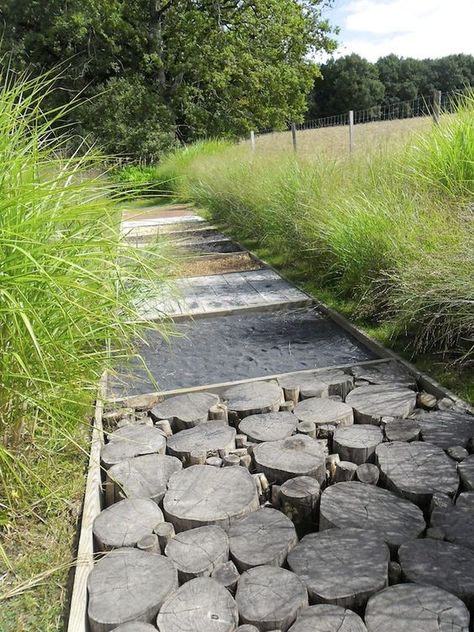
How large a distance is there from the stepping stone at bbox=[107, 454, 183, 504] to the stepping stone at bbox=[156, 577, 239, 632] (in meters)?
0.53

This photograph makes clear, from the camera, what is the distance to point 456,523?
1.86 meters

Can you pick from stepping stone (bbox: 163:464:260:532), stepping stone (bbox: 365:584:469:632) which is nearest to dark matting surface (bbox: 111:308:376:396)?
stepping stone (bbox: 163:464:260:532)

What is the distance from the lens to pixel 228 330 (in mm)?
4293

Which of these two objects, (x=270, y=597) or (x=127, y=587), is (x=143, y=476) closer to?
(x=127, y=587)

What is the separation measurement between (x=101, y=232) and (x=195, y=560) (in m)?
1.46

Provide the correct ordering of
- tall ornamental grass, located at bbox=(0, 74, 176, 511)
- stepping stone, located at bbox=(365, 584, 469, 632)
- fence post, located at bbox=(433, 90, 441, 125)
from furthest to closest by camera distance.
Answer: fence post, located at bbox=(433, 90, 441, 125), tall ornamental grass, located at bbox=(0, 74, 176, 511), stepping stone, located at bbox=(365, 584, 469, 632)

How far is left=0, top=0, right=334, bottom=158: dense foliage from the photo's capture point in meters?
20.0

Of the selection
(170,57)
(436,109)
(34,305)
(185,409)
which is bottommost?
(185,409)

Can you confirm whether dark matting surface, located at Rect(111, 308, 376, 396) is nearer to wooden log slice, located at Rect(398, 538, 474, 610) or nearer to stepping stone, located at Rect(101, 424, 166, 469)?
stepping stone, located at Rect(101, 424, 166, 469)

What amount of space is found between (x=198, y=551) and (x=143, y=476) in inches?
20.8

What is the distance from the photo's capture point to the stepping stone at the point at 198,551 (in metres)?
1.76

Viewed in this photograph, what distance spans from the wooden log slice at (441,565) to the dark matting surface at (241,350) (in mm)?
1723

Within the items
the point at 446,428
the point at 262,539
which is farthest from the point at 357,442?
the point at 262,539

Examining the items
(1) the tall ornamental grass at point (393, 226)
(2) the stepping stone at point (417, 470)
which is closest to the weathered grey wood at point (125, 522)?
(2) the stepping stone at point (417, 470)
